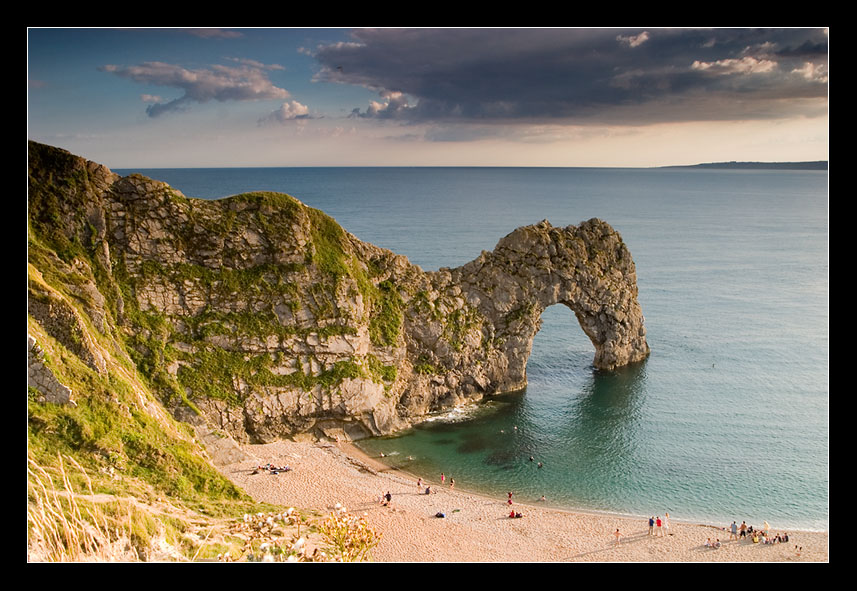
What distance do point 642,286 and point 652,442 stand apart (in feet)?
173

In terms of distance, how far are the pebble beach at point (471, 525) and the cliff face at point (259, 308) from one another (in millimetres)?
5611

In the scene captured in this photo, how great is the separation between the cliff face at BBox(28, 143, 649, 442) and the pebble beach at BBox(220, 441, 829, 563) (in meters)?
5.61

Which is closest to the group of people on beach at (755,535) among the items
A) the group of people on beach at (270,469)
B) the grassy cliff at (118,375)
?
the grassy cliff at (118,375)

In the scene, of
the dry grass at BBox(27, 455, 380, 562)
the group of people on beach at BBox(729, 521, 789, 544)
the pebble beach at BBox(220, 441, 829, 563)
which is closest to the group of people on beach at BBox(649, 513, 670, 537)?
the pebble beach at BBox(220, 441, 829, 563)

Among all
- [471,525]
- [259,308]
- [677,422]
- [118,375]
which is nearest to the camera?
[118,375]

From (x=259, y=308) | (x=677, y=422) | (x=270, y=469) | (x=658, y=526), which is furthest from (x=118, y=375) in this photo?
(x=677, y=422)

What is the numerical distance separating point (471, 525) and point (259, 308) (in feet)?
76.7

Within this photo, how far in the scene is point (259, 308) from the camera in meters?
51.4

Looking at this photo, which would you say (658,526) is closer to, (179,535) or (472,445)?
(472,445)

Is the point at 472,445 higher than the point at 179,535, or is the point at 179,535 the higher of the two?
the point at 179,535

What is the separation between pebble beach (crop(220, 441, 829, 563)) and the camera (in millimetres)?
37166

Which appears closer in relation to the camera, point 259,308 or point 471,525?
point 471,525

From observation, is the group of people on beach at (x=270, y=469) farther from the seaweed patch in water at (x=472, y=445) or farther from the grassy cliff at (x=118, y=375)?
the seaweed patch in water at (x=472, y=445)
